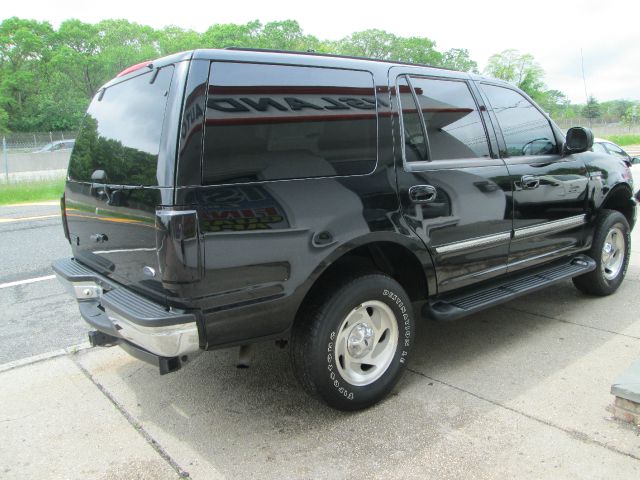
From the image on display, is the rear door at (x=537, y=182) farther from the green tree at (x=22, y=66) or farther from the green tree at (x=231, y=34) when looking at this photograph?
the green tree at (x=231, y=34)

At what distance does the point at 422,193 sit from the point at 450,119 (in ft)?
2.36

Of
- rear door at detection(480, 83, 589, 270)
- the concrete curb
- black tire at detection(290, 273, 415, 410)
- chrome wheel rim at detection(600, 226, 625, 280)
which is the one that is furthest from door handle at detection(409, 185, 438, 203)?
the concrete curb

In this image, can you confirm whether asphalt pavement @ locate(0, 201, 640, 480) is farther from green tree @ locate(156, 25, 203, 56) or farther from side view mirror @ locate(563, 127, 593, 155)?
green tree @ locate(156, 25, 203, 56)

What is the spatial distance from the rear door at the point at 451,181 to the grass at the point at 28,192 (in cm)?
1527

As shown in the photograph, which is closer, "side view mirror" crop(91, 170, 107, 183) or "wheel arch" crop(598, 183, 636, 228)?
"side view mirror" crop(91, 170, 107, 183)

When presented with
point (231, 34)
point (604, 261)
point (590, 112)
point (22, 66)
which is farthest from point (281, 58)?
point (231, 34)

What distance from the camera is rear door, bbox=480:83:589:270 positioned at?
13.0ft

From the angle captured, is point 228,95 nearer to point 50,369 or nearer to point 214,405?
point 214,405

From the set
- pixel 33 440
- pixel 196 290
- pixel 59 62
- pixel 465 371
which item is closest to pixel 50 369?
pixel 33 440

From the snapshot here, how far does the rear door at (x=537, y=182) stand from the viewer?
3947mm

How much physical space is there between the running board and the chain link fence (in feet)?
62.5

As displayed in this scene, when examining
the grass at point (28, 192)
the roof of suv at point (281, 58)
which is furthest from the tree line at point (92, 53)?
the roof of suv at point (281, 58)

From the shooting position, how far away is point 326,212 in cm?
276

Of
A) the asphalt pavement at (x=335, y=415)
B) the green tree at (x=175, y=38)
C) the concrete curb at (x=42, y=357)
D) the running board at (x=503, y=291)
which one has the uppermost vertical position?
the green tree at (x=175, y=38)
